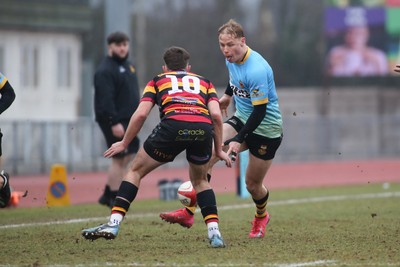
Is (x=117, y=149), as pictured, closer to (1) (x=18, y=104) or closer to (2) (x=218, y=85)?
(1) (x=18, y=104)

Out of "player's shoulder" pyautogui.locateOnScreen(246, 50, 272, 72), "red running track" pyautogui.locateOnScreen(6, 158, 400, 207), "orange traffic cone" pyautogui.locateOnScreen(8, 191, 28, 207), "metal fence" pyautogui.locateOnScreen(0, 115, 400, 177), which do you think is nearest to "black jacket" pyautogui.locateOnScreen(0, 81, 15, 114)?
"player's shoulder" pyautogui.locateOnScreen(246, 50, 272, 72)

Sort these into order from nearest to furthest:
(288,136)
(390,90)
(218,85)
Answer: (288,136), (390,90), (218,85)

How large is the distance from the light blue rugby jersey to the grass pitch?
1141mm

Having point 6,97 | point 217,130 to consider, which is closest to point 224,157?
point 217,130

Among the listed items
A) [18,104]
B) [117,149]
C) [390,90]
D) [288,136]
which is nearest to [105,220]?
[117,149]

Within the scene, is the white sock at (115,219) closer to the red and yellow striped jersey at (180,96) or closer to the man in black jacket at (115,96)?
the red and yellow striped jersey at (180,96)

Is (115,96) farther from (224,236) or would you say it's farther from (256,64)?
(256,64)

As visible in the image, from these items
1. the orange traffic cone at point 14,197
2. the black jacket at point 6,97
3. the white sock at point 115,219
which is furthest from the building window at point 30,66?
the white sock at point 115,219

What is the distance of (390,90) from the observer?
132 ft

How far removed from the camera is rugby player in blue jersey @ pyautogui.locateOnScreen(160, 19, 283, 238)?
927 cm

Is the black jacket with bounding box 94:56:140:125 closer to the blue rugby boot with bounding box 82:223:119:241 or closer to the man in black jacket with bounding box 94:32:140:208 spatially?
the man in black jacket with bounding box 94:32:140:208

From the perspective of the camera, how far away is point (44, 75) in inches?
1292

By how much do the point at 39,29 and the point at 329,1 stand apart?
9578 mm

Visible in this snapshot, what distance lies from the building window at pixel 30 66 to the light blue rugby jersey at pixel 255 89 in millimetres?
22922
